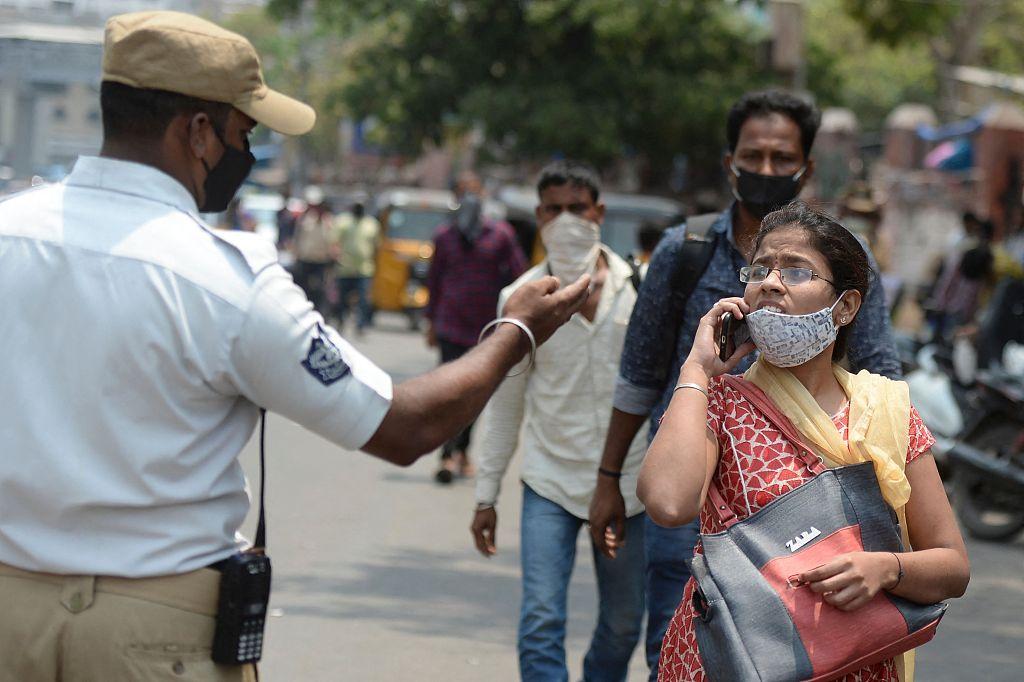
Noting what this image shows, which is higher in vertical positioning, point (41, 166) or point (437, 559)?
point (41, 166)

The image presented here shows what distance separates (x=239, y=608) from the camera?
260 centimetres

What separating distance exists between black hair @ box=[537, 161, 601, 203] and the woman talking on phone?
85.6 inches

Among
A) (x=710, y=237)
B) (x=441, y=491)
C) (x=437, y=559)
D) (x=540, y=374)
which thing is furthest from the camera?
(x=441, y=491)

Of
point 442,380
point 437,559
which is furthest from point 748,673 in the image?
point 437,559

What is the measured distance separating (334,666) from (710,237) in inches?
104

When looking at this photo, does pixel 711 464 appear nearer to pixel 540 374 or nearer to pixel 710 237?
pixel 710 237

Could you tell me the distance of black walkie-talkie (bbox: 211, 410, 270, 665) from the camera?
2.59 m

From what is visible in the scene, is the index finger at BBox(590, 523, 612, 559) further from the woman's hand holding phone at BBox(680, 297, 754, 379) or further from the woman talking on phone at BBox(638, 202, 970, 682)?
the woman's hand holding phone at BBox(680, 297, 754, 379)

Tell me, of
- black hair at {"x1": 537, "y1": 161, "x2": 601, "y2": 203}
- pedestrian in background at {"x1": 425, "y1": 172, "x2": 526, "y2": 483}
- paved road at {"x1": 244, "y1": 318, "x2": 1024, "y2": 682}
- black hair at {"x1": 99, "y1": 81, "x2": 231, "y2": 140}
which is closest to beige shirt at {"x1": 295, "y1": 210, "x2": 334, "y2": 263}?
pedestrian in background at {"x1": 425, "y1": 172, "x2": 526, "y2": 483}

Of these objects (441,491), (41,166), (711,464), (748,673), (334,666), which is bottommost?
(441,491)

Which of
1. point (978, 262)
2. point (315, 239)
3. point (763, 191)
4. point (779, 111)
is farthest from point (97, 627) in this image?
point (315, 239)

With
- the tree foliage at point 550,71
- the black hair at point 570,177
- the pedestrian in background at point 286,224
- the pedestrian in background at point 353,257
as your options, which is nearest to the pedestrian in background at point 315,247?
the pedestrian in background at point 353,257

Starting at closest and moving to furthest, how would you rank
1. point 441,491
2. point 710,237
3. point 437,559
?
point 710,237, point 437,559, point 441,491

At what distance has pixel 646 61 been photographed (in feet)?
82.5
